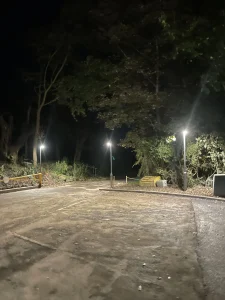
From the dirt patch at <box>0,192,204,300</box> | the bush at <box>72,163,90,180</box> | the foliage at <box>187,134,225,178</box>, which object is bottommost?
the dirt patch at <box>0,192,204,300</box>

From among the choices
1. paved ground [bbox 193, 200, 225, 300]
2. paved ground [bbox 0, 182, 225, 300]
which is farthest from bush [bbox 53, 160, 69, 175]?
paved ground [bbox 193, 200, 225, 300]

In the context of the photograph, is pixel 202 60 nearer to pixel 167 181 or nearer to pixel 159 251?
pixel 167 181

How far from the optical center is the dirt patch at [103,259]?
4371 millimetres

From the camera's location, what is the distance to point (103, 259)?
5.65 m

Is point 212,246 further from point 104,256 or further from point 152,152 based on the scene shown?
point 152,152

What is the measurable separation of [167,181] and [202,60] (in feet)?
28.7

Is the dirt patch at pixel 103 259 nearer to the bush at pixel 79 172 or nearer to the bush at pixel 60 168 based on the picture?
the bush at pixel 60 168

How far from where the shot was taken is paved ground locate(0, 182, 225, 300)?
4.38 metres

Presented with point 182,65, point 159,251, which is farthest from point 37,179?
point 159,251

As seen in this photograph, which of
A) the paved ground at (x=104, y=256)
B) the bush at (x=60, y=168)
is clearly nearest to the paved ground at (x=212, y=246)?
the paved ground at (x=104, y=256)

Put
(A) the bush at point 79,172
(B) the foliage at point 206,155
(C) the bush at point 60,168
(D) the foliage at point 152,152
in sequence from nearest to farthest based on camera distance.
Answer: (B) the foliage at point 206,155 → (D) the foliage at point 152,152 → (C) the bush at point 60,168 → (A) the bush at point 79,172

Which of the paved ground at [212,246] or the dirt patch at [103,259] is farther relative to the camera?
the paved ground at [212,246]

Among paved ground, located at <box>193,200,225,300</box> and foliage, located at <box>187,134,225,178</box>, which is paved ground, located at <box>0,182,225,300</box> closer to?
paved ground, located at <box>193,200,225,300</box>

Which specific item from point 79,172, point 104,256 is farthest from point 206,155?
point 79,172
